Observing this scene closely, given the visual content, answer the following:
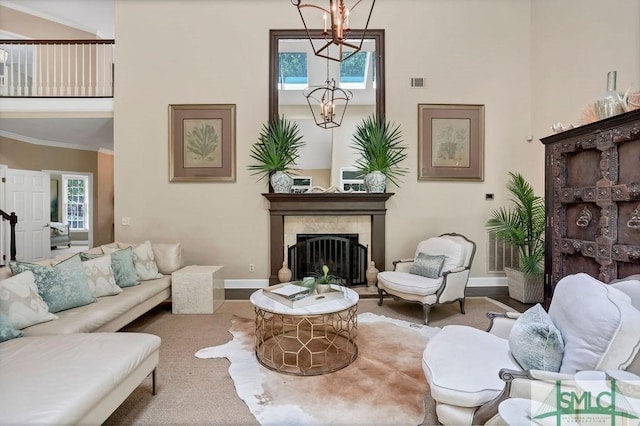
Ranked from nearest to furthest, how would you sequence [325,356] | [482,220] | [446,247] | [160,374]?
[160,374]
[325,356]
[446,247]
[482,220]

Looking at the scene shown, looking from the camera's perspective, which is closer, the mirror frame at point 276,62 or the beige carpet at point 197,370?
the beige carpet at point 197,370

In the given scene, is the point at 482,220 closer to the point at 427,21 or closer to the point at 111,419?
the point at 427,21

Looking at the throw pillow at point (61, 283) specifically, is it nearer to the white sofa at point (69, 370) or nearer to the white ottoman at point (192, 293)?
the white sofa at point (69, 370)

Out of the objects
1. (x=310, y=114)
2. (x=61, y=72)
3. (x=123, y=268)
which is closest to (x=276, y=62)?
(x=310, y=114)

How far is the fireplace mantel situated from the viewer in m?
4.54

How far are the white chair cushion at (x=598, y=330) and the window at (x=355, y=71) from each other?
5046mm

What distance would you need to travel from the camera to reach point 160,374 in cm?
239

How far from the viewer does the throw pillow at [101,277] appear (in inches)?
115

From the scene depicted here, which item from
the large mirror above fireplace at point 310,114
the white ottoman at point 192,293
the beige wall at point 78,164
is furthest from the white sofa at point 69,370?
the beige wall at point 78,164

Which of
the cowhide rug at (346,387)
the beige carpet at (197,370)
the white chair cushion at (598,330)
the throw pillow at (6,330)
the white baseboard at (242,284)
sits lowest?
the beige carpet at (197,370)

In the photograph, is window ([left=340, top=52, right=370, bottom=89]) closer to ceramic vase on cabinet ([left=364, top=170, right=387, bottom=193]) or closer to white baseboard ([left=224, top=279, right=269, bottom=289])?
ceramic vase on cabinet ([left=364, top=170, right=387, bottom=193])

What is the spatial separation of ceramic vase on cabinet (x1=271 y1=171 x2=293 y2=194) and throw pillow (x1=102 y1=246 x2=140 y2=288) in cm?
198

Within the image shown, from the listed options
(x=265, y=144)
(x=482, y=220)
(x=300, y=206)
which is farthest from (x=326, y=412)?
(x=482, y=220)

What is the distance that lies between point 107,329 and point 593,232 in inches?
166
